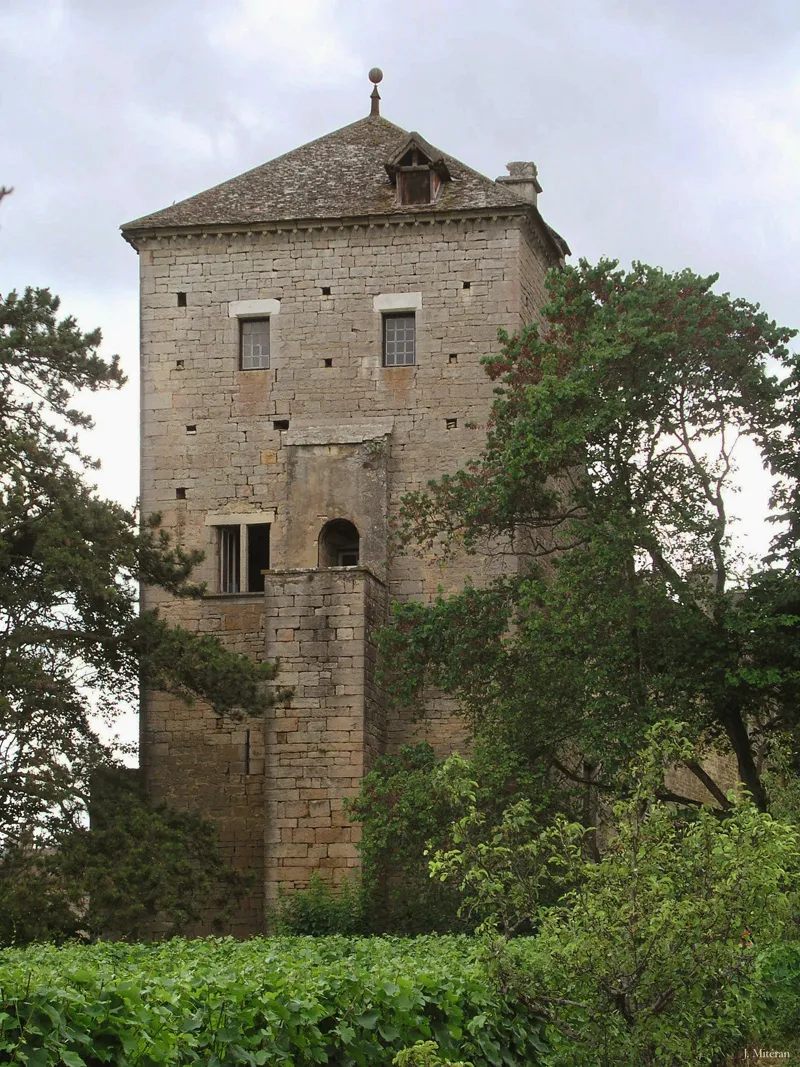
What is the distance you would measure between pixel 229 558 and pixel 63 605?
516 cm

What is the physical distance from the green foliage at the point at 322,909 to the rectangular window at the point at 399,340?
882 centimetres

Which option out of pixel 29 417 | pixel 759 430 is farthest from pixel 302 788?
pixel 759 430

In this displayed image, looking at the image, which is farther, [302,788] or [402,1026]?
[302,788]

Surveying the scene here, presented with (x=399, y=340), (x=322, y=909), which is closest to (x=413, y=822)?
(x=322, y=909)

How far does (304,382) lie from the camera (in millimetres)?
31891

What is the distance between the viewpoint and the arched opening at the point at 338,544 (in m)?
30.7

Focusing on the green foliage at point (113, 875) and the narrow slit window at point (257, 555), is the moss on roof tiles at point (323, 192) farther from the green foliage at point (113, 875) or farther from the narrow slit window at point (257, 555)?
the green foliage at point (113, 875)

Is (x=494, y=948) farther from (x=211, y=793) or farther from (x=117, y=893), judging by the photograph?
(x=211, y=793)

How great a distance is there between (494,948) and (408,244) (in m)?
20.1

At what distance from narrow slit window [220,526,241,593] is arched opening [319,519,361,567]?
1.54 metres

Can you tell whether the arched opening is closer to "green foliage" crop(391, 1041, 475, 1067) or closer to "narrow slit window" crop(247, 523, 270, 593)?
"narrow slit window" crop(247, 523, 270, 593)

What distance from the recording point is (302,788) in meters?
28.2

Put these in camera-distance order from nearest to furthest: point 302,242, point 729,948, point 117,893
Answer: point 729,948 → point 117,893 → point 302,242

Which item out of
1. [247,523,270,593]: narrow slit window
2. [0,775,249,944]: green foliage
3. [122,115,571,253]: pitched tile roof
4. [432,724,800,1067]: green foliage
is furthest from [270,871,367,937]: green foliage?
[432,724,800,1067]: green foliage
